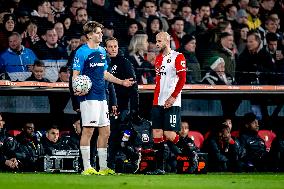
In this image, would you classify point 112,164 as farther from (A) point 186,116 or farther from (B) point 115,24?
(B) point 115,24

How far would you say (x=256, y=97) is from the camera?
57.9 ft

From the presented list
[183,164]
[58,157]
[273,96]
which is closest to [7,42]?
[58,157]

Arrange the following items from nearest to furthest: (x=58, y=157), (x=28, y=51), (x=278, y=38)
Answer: (x=58, y=157), (x=28, y=51), (x=278, y=38)

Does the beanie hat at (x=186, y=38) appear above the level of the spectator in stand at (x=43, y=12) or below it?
below

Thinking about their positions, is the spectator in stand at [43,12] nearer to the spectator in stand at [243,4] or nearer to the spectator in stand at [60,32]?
the spectator in stand at [60,32]

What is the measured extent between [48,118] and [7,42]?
1567 millimetres

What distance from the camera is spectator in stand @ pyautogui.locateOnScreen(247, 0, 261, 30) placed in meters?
21.2

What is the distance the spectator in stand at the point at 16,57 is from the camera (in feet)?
51.2

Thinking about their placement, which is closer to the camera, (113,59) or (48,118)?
(113,59)

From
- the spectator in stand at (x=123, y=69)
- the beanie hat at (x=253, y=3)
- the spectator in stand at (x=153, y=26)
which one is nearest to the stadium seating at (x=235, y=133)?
the spectator in stand at (x=153, y=26)

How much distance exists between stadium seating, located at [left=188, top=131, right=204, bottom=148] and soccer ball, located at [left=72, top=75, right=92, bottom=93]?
4.25m

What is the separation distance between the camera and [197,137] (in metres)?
16.9

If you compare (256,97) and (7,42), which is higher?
(7,42)

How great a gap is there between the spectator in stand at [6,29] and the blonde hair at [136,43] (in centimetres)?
225
